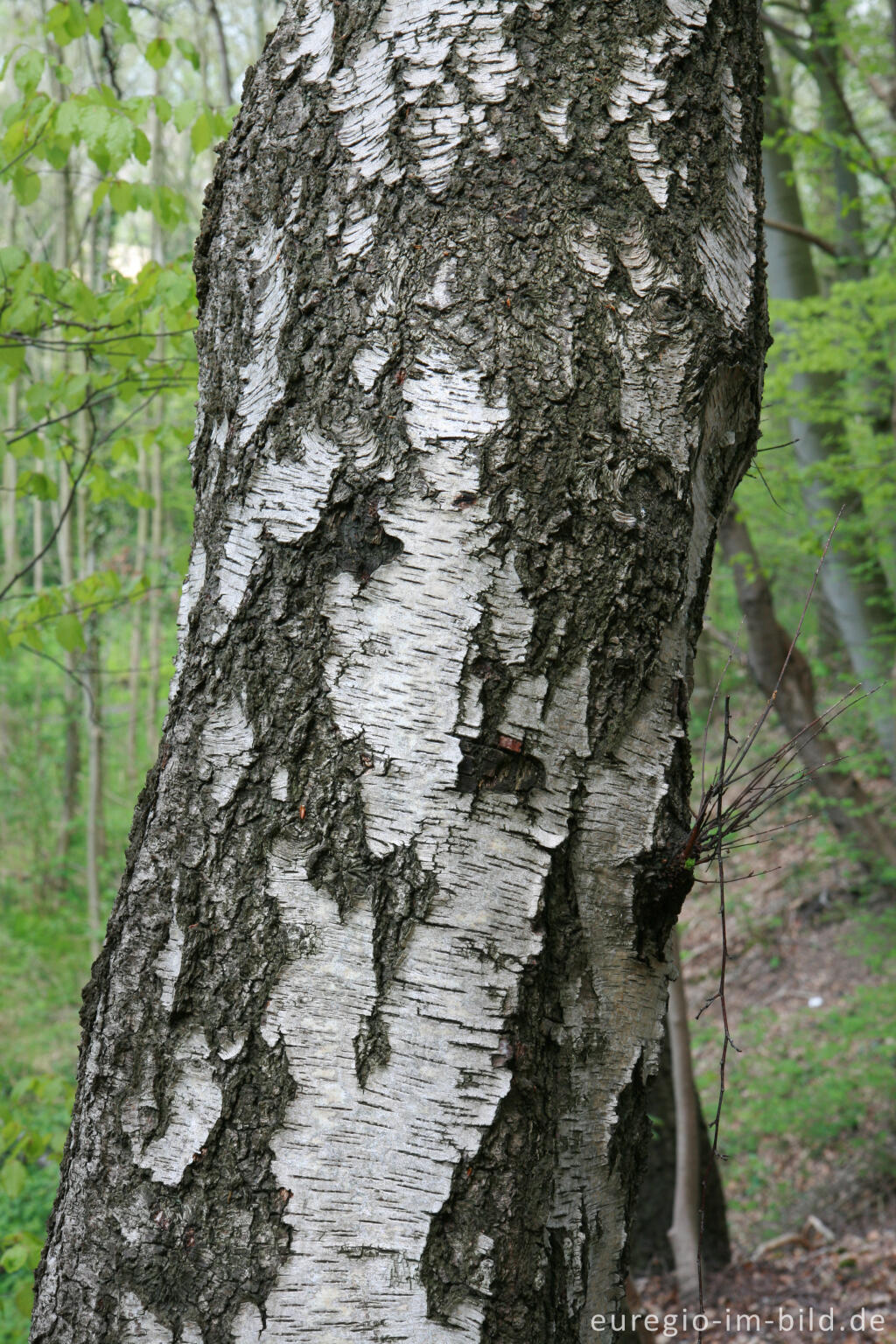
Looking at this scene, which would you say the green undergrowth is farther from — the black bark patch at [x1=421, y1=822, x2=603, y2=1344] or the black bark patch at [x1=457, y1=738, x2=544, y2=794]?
the black bark patch at [x1=457, y1=738, x2=544, y2=794]

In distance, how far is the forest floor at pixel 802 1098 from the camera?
385cm

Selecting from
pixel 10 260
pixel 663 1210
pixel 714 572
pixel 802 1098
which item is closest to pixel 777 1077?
pixel 802 1098

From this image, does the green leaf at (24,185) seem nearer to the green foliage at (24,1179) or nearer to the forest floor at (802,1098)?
the green foliage at (24,1179)

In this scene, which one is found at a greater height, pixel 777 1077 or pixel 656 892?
pixel 656 892

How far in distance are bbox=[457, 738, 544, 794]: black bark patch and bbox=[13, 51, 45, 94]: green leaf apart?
254 centimetres

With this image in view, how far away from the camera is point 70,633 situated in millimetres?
2980

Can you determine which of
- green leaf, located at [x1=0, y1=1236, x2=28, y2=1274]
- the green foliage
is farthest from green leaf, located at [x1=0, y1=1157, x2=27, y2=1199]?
green leaf, located at [x1=0, y1=1236, x2=28, y2=1274]

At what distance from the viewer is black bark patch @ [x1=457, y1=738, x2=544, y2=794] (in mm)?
802

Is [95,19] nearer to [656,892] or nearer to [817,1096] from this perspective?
[656,892]

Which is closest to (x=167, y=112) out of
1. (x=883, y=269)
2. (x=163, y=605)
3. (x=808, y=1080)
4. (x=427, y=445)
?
(x=427, y=445)

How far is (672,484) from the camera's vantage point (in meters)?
0.88

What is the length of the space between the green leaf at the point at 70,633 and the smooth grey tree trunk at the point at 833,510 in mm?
5677

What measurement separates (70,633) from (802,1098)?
5.39 m

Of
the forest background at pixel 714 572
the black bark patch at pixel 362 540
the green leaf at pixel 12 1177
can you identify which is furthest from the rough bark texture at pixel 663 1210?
the black bark patch at pixel 362 540
